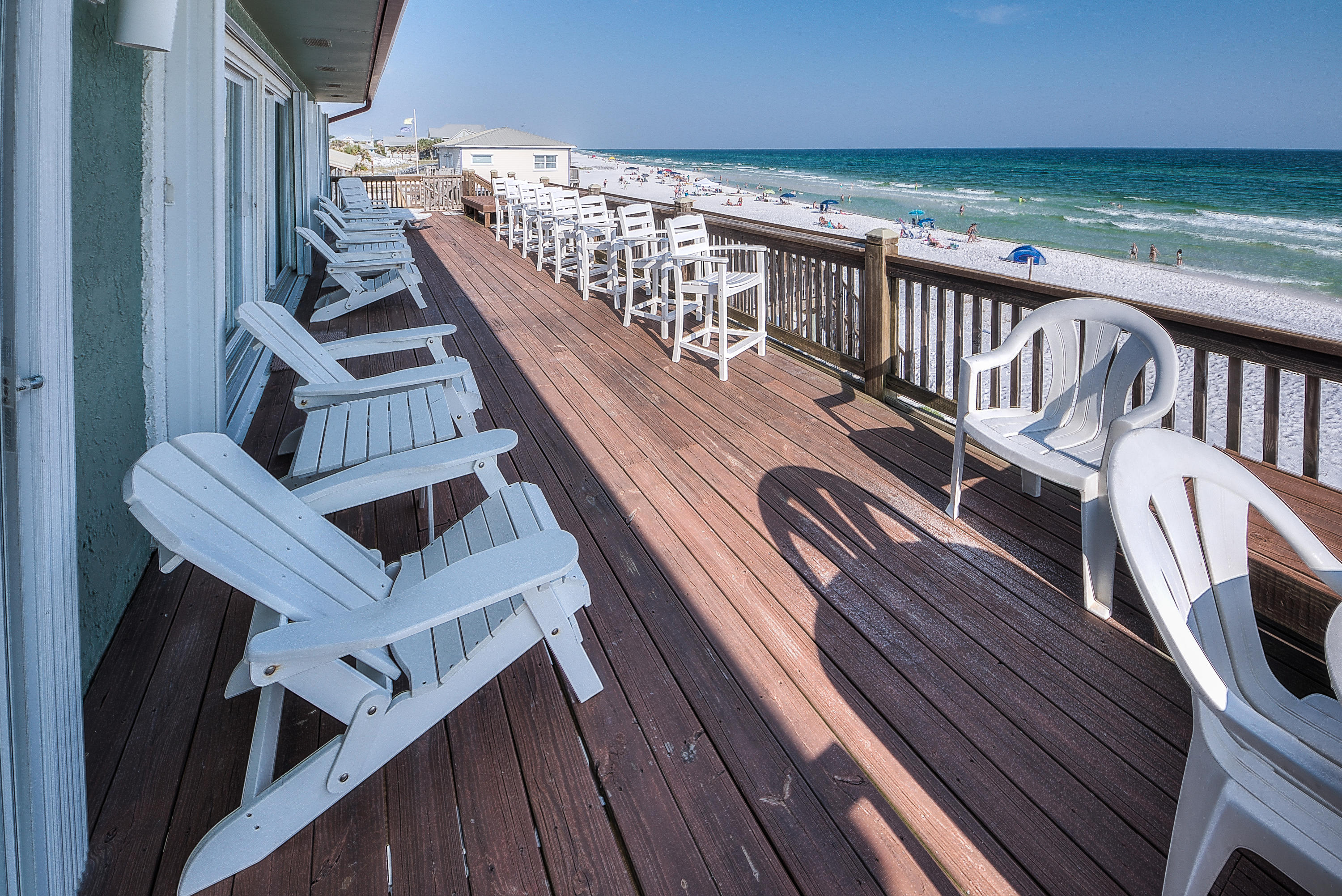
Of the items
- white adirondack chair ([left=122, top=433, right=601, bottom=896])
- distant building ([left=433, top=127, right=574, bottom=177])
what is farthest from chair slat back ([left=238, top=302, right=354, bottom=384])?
distant building ([left=433, top=127, right=574, bottom=177])

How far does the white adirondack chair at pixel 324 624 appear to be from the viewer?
45.8 inches

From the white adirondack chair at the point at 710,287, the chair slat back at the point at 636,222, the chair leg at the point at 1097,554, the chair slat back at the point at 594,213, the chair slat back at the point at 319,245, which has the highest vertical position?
the chair slat back at the point at 594,213

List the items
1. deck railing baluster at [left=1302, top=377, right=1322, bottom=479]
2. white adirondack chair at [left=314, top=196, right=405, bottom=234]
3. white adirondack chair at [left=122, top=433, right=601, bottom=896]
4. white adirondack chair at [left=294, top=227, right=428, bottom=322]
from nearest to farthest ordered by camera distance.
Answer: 1. white adirondack chair at [left=122, top=433, right=601, bottom=896]
2. deck railing baluster at [left=1302, top=377, right=1322, bottom=479]
3. white adirondack chair at [left=294, top=227, right=428, bottom=322]
4. white adirondack chair at [left=314, top=196, right=405, bottom=234]

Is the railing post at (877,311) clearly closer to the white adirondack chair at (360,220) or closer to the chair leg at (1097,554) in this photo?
the chair leg at (1097,554)

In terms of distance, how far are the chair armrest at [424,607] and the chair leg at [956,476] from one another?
1.60 meters

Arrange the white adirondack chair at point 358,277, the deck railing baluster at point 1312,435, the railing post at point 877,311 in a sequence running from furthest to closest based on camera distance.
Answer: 1. the white adirondack chair at point 358,277
2. the railing post at point 877,311
3. the deck railing baluster at point 1312,435

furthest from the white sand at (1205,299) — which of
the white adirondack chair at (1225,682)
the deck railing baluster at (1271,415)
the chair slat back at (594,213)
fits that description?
the white adirondack chair at (1225,682)

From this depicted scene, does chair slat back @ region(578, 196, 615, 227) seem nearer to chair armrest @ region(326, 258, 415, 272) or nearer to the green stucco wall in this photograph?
chair armrest @ region(326, 258, 415, 272)

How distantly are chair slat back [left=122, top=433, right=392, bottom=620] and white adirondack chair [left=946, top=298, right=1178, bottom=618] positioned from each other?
185 cm

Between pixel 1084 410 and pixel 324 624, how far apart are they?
226cm

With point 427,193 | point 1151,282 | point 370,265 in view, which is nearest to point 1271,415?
point 370,265

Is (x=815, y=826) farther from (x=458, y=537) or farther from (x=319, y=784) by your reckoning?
(x=458, y=537)

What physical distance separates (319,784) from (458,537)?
2.19ft

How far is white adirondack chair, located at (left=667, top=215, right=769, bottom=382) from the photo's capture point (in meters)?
4.24
